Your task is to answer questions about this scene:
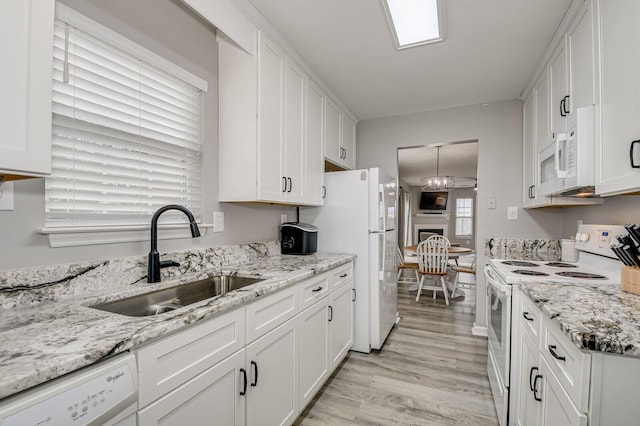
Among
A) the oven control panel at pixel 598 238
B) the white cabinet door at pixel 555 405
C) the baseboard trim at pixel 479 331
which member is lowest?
the baseboard trim at pixel 479 331

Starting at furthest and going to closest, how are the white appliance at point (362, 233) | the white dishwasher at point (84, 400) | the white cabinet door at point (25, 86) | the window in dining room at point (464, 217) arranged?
the window in dining room at point (464, 217) → the white appliance at point (362, 233) → the white cabinet door at point (25, 86) → the white dishwasher at point (84, 400)

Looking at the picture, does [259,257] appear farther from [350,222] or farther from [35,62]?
[35,62]

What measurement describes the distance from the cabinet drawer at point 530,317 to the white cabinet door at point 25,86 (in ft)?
5.98

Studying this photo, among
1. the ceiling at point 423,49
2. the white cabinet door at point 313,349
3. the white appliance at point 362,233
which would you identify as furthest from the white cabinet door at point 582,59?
the white cabinet door at point 313,349

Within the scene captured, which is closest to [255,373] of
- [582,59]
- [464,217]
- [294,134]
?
[294,134]

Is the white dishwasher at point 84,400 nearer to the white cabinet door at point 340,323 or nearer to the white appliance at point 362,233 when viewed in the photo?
the white cabinet door at point 340,323

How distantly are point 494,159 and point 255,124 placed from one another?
2.55 m

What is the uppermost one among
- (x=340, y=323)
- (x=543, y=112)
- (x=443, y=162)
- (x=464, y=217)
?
(x=443, y=162)

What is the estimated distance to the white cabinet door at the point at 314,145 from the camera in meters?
2.43

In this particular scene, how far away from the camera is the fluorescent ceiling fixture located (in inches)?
65.9

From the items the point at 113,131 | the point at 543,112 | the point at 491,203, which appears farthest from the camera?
the point at 491,203

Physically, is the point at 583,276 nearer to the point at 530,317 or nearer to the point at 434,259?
the point at 530,317

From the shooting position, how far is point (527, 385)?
1409 mm

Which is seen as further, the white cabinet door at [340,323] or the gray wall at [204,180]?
the white cabinet door at [340,323]
